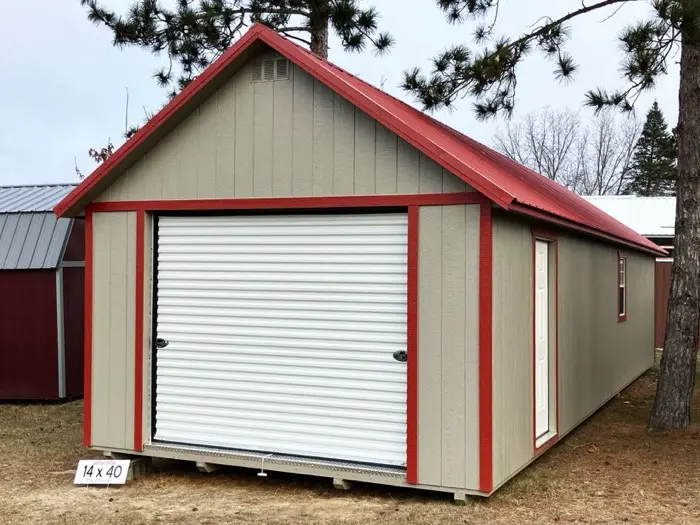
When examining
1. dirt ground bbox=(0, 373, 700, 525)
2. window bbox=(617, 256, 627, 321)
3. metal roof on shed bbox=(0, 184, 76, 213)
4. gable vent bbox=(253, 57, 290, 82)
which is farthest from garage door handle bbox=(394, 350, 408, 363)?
metal roof on shed bbox=(0, 184, 76, 213)

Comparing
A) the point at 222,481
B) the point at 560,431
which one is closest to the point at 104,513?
the point at 222,481

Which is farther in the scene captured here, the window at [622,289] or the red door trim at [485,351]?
the window at [622,289]

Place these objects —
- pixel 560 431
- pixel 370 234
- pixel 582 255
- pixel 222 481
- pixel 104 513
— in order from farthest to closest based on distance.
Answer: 1. pixel 582 255
2. pixel 560 431
3. pixel 222 481
4. pixel 370 234
5. pixel 104 513

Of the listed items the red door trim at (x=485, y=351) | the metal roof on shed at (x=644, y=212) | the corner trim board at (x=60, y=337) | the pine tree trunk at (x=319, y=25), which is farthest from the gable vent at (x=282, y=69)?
the metal roof on shed at (x=644, y=212)

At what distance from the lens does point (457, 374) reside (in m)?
6.25

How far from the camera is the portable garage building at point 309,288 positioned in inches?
248

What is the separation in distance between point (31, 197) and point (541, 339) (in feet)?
28.4

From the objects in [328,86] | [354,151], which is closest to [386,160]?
[354,151]

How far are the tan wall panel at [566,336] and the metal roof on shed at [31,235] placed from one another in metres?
6.69

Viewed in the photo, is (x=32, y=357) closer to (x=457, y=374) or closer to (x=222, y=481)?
(x=222, y=481)

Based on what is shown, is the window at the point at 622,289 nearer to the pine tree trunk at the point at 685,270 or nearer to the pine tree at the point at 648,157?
the pine tree trunk at the point at 685,270

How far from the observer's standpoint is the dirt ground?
19.8ft

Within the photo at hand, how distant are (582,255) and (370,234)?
12.1 feet

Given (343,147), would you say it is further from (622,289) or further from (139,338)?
(622,289)
